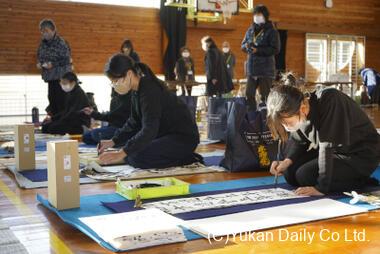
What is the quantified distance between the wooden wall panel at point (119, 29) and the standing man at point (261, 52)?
17.4 feet

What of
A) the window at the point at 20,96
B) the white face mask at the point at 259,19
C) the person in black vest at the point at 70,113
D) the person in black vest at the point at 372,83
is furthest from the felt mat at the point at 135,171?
the person in black vest at the point at 372,83

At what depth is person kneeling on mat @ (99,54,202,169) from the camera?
115 inches

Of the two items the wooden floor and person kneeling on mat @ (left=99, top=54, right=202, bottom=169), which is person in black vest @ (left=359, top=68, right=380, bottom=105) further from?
the wooden floor

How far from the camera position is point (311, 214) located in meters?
2.10

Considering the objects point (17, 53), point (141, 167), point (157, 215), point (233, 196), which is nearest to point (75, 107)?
point (141, 167)

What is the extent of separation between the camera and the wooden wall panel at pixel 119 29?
29.8 feet

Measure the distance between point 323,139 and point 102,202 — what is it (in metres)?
1.12

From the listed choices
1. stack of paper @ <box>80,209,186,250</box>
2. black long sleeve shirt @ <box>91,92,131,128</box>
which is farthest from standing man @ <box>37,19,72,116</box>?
stack of paper @ <box>80,209,186,250</box>

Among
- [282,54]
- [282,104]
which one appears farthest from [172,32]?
[282,104]

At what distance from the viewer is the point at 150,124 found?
2959 mm

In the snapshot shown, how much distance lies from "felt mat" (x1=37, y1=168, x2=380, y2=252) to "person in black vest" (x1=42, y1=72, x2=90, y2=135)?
104 inches

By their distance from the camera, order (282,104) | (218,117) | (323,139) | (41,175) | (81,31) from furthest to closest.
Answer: (81,31), (218,117), (41,175), (323,139), (282,104)

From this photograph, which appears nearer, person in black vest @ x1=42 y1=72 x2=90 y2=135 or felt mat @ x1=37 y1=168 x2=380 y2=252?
felt mat @ x1=37 y1=168 x2=380 y2=252

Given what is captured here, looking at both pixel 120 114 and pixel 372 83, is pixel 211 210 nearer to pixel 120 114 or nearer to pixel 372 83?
pixel 120 114
